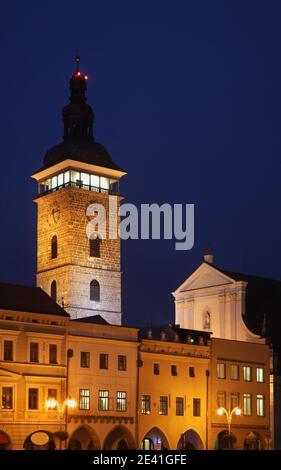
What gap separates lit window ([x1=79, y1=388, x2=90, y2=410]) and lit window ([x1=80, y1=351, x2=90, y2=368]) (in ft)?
5.14

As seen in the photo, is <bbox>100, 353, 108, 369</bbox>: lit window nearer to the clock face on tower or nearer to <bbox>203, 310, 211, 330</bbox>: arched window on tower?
the clock face on tower

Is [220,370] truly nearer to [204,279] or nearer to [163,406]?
[163,406]

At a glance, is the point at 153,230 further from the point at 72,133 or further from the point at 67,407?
the point at 67,407

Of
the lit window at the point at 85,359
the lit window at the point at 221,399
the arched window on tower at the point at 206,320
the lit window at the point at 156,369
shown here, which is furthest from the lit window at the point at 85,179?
the lit window at the point at 85,359

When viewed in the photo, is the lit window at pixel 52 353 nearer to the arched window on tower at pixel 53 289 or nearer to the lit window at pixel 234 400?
the lit window at pixel 234 400

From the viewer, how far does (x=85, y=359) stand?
70.4 meters

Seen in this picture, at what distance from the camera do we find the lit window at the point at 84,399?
6956cm

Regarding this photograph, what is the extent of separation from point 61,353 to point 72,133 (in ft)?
103

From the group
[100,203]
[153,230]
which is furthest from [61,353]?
[100,203]

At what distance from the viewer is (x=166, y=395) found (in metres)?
75.2

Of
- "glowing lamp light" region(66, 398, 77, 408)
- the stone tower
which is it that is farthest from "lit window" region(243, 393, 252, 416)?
"glowing lamp light" region(66, 398, 77, 408)

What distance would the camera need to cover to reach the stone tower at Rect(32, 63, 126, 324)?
90.4 metres

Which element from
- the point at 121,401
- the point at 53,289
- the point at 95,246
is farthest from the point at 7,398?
the point at 95,246

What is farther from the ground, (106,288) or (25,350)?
(106,288)
